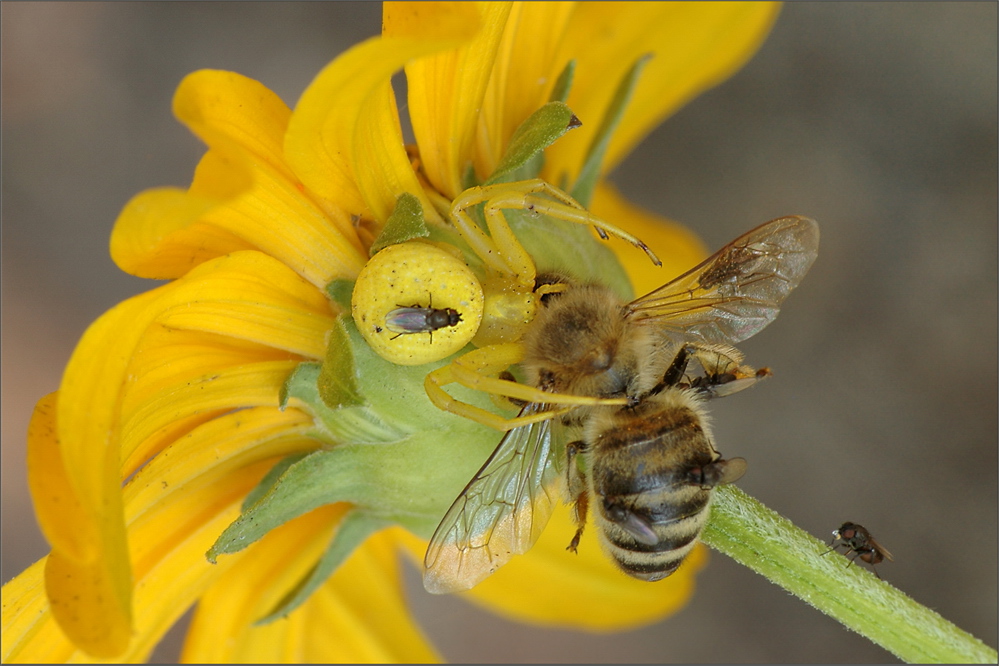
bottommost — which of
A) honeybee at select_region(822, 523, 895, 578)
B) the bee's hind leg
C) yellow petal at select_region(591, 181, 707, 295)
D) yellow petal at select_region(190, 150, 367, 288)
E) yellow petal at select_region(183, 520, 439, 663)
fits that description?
yellow petal at select_region(183, 520, 439, 663)

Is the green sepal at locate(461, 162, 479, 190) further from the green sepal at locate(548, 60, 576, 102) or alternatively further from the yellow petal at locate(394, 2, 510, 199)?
the green sepal at locate(548, 60, 576, 102)

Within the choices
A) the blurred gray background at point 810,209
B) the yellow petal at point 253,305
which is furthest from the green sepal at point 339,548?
the blurred gray background at point 810,209

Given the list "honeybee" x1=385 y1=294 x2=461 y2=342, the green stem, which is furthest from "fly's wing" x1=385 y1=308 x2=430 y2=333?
the green stem

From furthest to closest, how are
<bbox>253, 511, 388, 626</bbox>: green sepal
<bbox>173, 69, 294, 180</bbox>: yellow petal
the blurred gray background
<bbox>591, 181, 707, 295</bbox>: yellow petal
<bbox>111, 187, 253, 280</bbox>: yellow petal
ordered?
the blurred gray background → <bbox>591, 181, 707, 295</bbox>: yellow petal → <bbox>253, 511, 388, 626</bbox>: green sepal → <bbox>173, 69, 294, 180</bbox>: yellow petal → <bbox>111, 187, 253, 280</bbox>: yellow petal

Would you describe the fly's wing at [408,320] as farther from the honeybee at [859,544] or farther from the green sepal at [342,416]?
the honeybee at [859,544]

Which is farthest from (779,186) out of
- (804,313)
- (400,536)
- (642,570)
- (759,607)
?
(642,570)

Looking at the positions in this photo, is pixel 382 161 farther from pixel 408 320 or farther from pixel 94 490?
pixel 94 490
